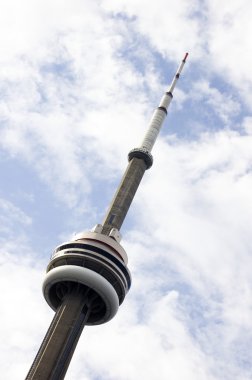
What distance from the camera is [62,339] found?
53.2 metres

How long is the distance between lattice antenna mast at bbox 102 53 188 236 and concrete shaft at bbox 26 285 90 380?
13.6 metres

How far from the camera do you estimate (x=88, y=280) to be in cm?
5772

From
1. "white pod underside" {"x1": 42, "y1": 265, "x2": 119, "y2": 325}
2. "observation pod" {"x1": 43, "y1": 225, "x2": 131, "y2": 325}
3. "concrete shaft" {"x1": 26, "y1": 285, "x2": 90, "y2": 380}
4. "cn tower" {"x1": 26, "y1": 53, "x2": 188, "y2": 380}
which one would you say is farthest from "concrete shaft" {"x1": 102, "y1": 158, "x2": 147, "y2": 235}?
"concrete shaft" {"x1": 26, "y1": 285, "x2": 90, "y2": 380}

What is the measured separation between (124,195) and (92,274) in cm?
2163

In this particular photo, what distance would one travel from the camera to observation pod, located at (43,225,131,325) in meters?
58.2

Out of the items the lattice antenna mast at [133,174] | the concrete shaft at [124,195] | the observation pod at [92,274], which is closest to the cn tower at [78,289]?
the observation pod at [92,274]

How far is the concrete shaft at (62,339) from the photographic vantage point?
5097cm

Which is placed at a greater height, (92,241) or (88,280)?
(92,241)

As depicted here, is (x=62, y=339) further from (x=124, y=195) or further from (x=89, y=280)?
(x=124, y=195)

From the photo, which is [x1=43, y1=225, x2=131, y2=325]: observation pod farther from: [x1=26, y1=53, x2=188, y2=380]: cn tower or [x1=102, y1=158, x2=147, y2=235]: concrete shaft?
[x1=102, y1=158, x2=147, y2=235]: concrete shaft

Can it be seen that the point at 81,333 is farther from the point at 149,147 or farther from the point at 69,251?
the point at 149,147

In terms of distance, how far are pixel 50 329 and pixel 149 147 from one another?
4437cm

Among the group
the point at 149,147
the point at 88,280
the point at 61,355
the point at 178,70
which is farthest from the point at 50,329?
the point at 178,70

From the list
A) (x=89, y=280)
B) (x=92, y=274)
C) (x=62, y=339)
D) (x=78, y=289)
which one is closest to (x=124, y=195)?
(x=92, y=274)
